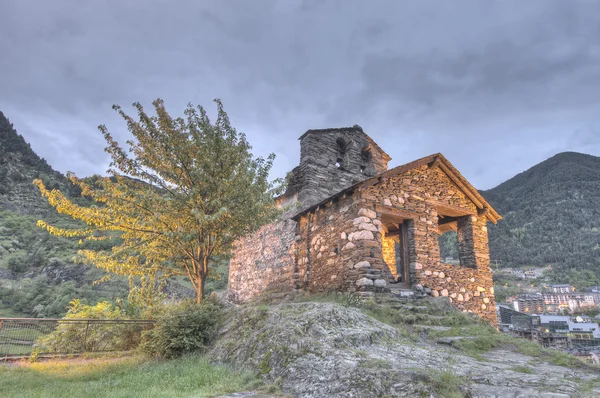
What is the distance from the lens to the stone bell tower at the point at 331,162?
15.5 metres

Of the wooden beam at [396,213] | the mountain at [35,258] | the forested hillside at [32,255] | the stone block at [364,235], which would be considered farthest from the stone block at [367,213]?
the forested hillside at [32,255]

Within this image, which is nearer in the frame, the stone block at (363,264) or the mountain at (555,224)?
the stone block at (363,264)

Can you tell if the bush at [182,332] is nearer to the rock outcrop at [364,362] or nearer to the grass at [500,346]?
the rock outcrop at [364,362]

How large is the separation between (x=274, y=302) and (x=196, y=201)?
206 inches

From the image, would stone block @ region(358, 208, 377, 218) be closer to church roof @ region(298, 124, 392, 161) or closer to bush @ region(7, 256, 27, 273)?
church roof @ region(298, 124, 392, 161)

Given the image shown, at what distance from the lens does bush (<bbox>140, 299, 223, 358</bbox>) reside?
799cm

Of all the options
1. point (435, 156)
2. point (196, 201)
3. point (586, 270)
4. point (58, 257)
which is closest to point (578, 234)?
point (586, 270)

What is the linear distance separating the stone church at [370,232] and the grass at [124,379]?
5.10 m

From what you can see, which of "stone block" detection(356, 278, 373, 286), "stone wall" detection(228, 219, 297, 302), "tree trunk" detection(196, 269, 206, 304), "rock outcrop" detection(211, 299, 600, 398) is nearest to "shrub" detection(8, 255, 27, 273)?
"stone wall" detection(228, 219, 297, 302)

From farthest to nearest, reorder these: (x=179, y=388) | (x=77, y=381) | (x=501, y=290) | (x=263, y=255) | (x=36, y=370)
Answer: (x=501, y=290) → (x=263, y=255) → (x=36, y=370) → (x=77, y=381) → (x=179, y=388)

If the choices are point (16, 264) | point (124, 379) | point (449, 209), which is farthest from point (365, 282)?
point (16, 264)

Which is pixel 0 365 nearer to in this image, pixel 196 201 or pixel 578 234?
pixel 196 201

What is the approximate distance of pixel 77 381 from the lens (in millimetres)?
6176

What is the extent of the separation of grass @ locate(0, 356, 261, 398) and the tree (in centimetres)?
339
